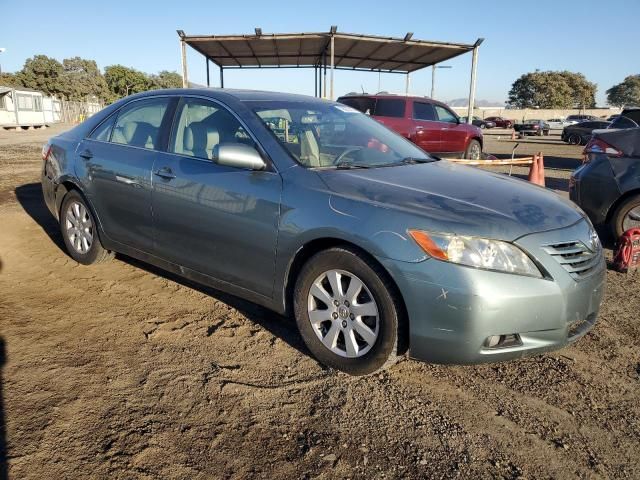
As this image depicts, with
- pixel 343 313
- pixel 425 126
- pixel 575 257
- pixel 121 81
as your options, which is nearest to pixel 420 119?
pixel 425 126

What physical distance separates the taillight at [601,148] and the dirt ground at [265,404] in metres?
2.42

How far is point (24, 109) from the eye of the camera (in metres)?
34.3

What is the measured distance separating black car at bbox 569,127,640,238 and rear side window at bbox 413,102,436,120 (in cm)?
742

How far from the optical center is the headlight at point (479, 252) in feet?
7.82

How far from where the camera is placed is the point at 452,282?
235 centimetres

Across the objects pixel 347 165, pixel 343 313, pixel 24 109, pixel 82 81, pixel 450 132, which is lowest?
pixel 343 313

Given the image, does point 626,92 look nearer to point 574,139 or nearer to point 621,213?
point 574,139

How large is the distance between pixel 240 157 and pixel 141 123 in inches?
57.4

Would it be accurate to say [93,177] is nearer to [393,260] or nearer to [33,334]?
[33,334]

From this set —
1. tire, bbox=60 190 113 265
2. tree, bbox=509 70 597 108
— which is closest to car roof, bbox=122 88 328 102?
tire, bbox=60 190 113 265

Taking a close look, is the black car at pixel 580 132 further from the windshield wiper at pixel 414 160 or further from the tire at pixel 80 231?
the tire at pixel 80 231

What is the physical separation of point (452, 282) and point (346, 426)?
2.84ft

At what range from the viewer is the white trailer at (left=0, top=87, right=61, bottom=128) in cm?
3206

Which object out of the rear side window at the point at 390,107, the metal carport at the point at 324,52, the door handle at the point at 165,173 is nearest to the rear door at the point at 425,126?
the rear side window at the point at 390,107
